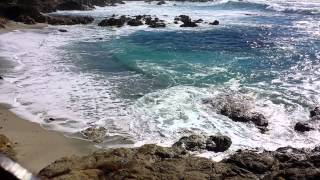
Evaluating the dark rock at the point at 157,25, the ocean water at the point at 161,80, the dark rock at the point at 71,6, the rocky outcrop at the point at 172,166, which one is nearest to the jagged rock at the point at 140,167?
the rocky outcrop at the point at 172,166

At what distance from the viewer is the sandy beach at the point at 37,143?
9719 mm

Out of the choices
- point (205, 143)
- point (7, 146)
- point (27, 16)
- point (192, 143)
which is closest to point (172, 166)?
point (192, 143)

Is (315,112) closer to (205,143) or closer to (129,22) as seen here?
(205,143)

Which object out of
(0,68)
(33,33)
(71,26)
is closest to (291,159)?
(0,68)

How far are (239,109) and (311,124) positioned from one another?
88.8 inches

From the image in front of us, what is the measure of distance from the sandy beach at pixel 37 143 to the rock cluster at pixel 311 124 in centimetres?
597

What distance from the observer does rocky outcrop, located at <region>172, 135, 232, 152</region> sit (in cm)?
1040

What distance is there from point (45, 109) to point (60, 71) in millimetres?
5729

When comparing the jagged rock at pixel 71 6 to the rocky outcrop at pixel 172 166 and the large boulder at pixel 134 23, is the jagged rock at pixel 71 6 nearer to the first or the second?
the large boulder at pixel 134 23

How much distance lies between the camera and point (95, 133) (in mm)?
11469

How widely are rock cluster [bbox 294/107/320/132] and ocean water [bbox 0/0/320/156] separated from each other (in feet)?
0.65

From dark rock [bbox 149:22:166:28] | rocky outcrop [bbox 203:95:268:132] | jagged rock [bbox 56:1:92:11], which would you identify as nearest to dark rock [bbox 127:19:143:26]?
dark rock [bbox 149:22:166:28]

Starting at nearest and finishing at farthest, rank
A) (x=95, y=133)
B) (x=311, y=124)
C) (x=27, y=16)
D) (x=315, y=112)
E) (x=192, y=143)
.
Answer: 1. (x=192, y=143)
2. (x=95, y=133)
3. (x=311, y=124)
4. (x=315, y=112)
5. (x=27, y=16)

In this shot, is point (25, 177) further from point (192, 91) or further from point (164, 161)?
point (192, 91)
